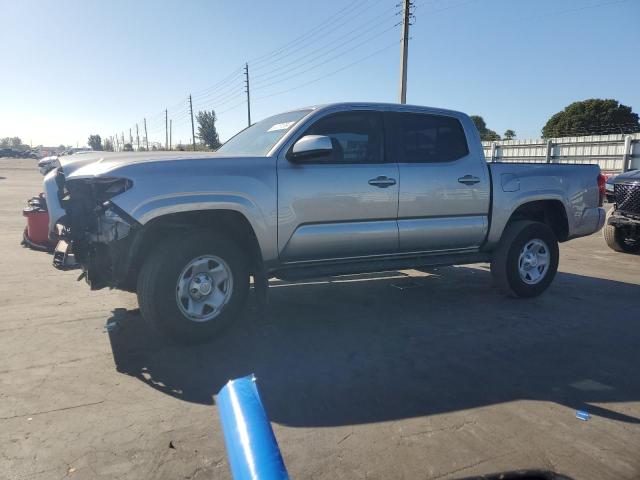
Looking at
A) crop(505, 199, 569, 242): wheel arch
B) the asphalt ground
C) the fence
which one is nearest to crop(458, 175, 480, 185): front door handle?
crop(505, 199, 569, 242): wheel arch

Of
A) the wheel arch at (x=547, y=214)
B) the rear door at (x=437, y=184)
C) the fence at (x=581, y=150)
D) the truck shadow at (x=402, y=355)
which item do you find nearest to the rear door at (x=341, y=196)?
the rear door at (x=437, y=184)

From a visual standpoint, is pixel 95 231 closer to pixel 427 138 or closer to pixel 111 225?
pixel 111 225

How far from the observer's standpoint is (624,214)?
831 centimetres

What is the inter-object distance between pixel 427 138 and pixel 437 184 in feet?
1.77

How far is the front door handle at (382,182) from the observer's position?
4.55 meters

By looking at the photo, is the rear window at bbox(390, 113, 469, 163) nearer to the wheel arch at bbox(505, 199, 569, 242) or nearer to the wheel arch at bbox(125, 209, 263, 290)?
the wheel arch at bbox(505, 199, 569, 242)

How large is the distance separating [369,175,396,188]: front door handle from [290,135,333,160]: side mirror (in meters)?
0.67

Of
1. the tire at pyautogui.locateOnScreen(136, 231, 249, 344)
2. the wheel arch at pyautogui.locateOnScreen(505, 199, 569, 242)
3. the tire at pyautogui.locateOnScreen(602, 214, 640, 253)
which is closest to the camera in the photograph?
the tire at pyautogui.locateOnScreen(136, 231, 249, 344)

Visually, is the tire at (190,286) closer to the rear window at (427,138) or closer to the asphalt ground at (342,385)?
the asphalt ground at (342,385)

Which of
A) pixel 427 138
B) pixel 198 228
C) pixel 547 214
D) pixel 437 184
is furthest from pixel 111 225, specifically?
pixel 547 214

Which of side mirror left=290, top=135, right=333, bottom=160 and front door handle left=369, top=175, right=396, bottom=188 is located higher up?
side mirror left=290, top=135, right=333, bottom=160

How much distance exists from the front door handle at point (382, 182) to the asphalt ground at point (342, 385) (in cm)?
129

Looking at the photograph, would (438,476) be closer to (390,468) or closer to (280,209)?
(390,468)

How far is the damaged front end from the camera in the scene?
11.7 ft
